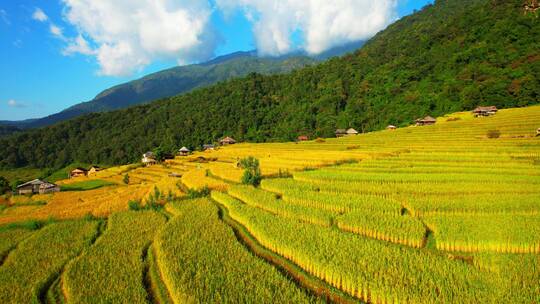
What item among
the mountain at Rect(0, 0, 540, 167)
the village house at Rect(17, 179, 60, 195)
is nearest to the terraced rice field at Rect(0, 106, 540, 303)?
the village house at Rect(17, 179, 60, 195)

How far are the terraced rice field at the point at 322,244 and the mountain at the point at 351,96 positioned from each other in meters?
62.3

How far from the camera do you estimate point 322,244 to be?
46.9 feet

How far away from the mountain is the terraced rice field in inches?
2454

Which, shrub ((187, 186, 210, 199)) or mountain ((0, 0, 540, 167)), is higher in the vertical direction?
mountain ((0, 0, 540, 167))

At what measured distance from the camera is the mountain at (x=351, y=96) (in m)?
81.3

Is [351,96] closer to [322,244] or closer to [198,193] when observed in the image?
[198,193]

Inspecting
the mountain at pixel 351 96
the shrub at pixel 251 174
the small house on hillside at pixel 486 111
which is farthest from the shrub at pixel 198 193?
the mountain at pixel 351 96

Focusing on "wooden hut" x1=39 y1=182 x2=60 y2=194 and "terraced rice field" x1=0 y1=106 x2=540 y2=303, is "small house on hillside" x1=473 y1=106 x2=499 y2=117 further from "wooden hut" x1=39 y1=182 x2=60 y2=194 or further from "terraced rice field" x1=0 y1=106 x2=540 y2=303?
"wooden hut" x1=39 y1=182 x2=60 y2=194

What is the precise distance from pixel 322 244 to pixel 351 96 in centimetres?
11572

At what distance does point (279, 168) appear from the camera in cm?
3944

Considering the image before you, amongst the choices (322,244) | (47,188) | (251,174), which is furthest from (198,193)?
(47,188)

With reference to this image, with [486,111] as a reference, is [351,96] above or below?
above

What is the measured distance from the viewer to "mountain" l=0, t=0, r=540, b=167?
81.3 metres

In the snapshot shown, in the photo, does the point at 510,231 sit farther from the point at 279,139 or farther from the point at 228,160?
the point at 279,139
